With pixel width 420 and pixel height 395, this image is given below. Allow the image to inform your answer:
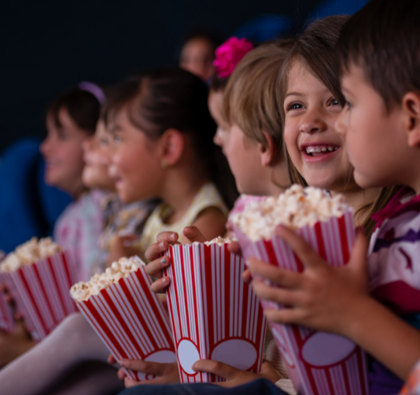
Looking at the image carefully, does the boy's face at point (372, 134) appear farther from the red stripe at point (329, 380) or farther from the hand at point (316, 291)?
the red stripe at point (329, 380)

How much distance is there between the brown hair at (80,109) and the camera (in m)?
2.76

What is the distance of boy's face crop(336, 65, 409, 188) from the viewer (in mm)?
806

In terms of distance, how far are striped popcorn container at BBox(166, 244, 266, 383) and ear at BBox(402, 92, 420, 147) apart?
359mm

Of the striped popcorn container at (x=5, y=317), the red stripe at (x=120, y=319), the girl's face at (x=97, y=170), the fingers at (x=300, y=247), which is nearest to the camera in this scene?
the fingers at (x=300, y=247)

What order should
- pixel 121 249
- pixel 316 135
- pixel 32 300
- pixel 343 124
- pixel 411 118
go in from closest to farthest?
pixel 411 118 < pixel 343 124 < pixel 316 135 < pixel 32 300 < pixel 121 249

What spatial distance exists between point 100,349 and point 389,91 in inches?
38.0

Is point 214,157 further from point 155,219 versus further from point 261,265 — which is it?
point 261,265

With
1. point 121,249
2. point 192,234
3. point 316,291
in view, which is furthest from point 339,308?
point 121,249

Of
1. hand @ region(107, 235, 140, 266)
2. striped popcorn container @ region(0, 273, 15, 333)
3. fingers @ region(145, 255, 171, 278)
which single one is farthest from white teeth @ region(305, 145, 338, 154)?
striped popcorn container @ region(0, 273, 15, 333)

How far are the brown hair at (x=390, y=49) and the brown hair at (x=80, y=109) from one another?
211 cm

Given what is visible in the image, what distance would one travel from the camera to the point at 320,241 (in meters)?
0.72

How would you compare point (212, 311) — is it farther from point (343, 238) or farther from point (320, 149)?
point (320, 149)

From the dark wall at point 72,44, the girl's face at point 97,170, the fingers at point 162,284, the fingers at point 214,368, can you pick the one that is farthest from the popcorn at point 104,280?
the dark wall at point 72,44

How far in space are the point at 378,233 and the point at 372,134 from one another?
0.17 meters
